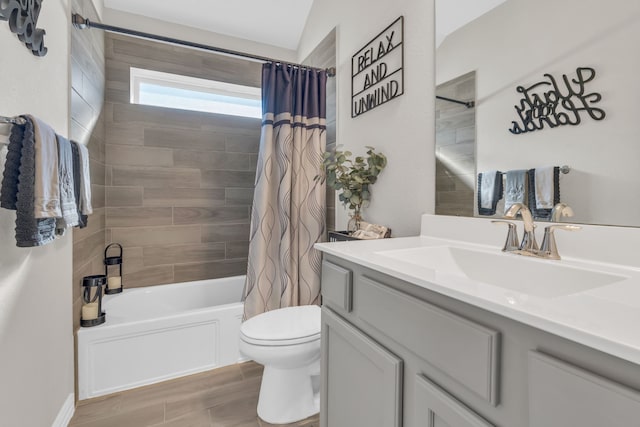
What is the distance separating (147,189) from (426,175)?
213 centimetres

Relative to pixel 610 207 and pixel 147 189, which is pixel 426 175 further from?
pixel 147 189

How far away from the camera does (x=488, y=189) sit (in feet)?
3.84

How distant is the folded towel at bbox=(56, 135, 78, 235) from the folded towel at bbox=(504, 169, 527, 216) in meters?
1.67

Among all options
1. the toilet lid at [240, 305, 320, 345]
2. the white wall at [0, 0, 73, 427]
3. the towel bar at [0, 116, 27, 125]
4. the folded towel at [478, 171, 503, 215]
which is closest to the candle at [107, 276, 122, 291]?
the white wall at [0, 0, 73, 427]

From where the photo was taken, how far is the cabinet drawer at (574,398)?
1.32 feet

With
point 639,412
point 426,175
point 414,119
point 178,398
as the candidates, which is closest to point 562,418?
point 639,412

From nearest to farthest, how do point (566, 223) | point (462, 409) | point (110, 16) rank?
1. point (462, 409)
2. point (566, 223)
3. point (110, 16)

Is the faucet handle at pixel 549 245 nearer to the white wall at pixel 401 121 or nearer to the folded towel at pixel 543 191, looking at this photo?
the folded towel at pixel 543 191

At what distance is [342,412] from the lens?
107 centimetres

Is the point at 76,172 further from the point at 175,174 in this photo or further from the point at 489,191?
the point at 489,191

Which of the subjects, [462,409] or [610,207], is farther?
[610,207]

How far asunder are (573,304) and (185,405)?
1860 millimetres

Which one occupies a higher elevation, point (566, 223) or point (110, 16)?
point (110, 16)

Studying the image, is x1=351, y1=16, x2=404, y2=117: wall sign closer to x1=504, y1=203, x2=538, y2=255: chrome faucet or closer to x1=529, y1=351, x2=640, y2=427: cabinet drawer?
x1=504, y1=203, x2=538, y2=255: chrome faucet
